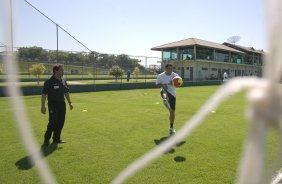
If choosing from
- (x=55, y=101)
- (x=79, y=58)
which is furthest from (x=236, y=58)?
(x=55, y=101)

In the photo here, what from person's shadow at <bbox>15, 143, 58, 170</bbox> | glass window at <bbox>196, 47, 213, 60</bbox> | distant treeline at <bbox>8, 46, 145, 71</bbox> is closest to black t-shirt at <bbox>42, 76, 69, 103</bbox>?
person's shadow at <bbox>15, 143, 58, 170</bbox>

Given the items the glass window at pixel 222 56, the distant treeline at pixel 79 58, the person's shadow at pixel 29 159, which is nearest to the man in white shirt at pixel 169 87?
the person's shadow at pixel 29 159

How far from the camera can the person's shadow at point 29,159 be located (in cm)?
615

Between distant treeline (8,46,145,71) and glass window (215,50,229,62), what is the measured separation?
2844cm

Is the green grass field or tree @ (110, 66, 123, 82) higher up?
tree @ (110, 66, 123, 82)

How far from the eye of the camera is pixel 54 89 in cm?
792

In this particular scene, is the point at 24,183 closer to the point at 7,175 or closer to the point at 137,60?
the point at 7,175

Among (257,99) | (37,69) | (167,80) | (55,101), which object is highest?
(37,69)

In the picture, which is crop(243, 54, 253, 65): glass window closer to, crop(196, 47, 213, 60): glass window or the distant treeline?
crop(196, 47, 213, 60): glass window

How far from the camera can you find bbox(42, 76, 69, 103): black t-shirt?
786 cm

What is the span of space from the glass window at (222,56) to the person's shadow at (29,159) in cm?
5818

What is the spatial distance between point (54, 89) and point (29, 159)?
6.16ft

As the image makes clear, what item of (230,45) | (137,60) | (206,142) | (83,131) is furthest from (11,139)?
→ (230,45)

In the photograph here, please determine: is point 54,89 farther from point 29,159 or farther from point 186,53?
point 186,53
